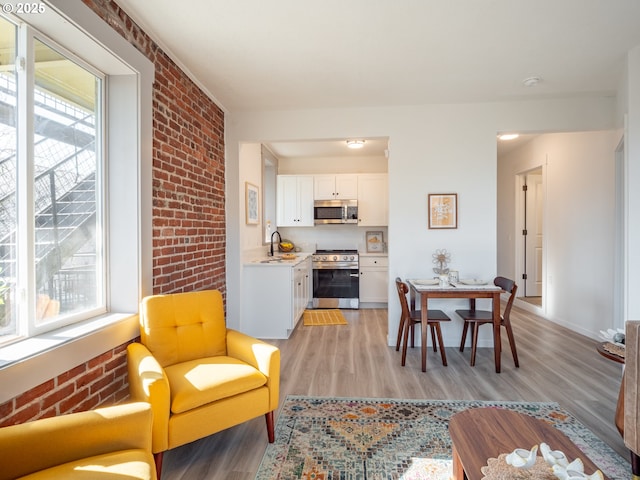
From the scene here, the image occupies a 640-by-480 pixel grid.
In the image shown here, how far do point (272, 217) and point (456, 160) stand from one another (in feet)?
10.3

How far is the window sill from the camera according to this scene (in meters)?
1.34

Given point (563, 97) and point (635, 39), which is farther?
point (563, 97)

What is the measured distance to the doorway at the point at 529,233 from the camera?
5609 mm

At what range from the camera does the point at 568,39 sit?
2.35 meters

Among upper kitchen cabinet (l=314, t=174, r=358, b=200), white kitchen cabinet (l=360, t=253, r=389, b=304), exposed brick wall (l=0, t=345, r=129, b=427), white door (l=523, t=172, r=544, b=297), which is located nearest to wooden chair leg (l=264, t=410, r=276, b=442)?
exposed brick wall (l=0, t=345, r=129, b=427)

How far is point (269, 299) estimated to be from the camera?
395cm

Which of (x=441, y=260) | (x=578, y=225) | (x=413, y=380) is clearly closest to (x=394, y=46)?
(x=441, y=260)

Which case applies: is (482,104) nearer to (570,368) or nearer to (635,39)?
(635,39)

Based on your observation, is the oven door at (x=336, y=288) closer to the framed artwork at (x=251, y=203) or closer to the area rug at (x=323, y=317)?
the area rug at (x=323, y=317)

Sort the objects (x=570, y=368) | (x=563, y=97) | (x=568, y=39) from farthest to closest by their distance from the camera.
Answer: (x=563, y=97)
(x=570, y=368)
(x=568, y=39)

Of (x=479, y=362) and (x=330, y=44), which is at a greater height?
(x=330, y=44)

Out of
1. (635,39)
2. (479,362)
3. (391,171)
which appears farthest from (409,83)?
(479,362)

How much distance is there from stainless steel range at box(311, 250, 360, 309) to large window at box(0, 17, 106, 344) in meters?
3.49

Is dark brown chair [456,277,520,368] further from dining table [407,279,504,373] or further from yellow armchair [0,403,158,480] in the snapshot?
yellow armchair [0,403,158,480]
